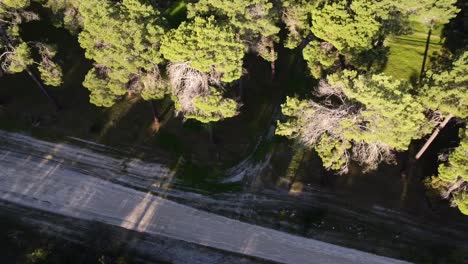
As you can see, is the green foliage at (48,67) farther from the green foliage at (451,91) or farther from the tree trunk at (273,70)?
the green foliage at (451,91)

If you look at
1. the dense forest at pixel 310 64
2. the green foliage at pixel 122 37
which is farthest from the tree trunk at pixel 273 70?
the green foliage at pixel 122 37

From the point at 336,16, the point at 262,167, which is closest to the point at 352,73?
the point at 336,16

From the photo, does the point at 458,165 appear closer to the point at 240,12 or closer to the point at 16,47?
the point at 240,12

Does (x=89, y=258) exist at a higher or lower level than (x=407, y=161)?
lower

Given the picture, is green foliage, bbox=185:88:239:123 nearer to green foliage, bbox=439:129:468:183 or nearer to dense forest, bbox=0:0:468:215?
dense forest, bbox=0:0:468:215

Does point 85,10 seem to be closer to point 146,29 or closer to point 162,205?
point 146,29

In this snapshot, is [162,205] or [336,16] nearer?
[336,16]
